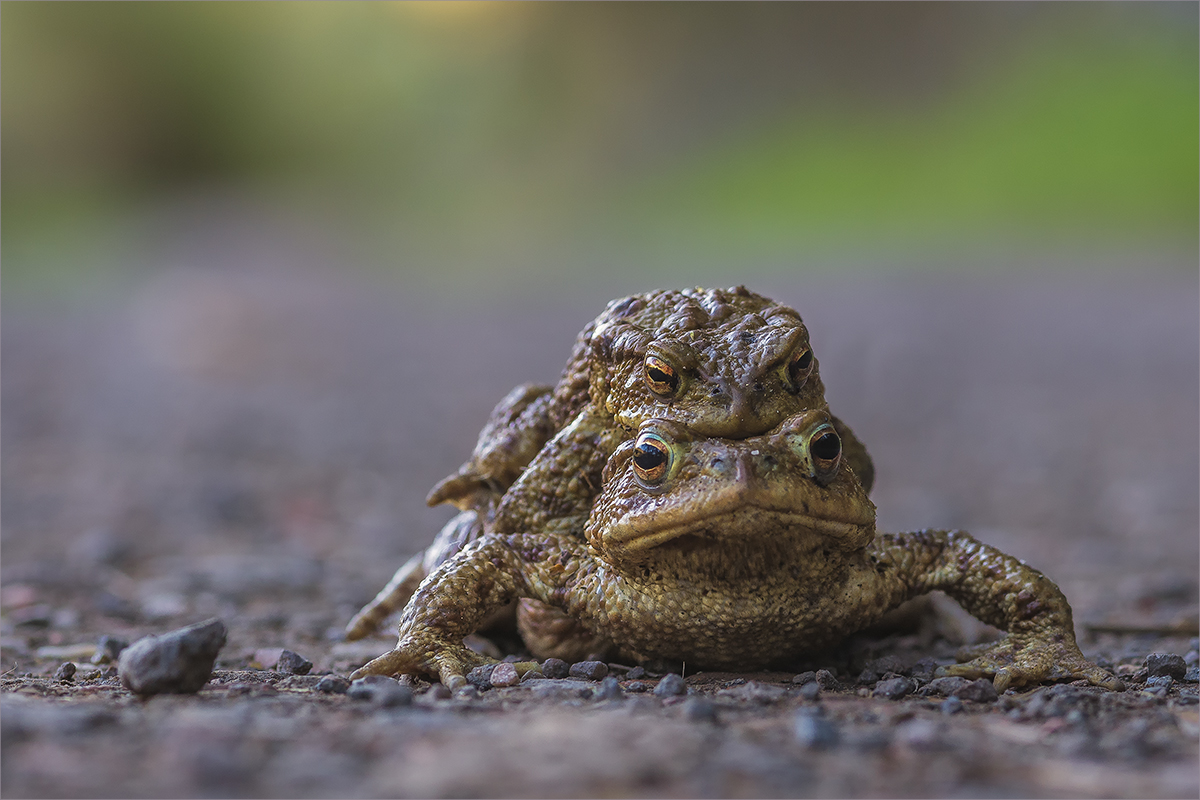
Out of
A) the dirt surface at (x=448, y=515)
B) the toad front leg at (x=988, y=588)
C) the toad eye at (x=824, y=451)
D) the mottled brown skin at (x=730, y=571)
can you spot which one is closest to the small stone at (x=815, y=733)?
the dirt surface at (x=448, y=515)

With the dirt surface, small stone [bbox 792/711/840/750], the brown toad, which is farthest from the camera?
the brown toad

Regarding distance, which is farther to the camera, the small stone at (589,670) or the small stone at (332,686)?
the small stone at (589,670)

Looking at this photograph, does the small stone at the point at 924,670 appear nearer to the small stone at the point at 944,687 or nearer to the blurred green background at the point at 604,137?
the small stone at the point at 944,687

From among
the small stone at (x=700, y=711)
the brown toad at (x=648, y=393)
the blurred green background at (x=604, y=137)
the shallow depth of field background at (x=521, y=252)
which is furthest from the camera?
the blurred green background at (x=604, y=137)

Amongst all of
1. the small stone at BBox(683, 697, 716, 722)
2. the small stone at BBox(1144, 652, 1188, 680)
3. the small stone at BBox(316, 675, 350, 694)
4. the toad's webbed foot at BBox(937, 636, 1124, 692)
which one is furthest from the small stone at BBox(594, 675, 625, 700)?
the small stone at BBox(1144, 652, 1188, 680)

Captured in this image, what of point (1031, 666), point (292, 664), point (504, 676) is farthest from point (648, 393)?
point (292, 664)

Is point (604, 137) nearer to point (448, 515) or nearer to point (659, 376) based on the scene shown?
point (448, 515)

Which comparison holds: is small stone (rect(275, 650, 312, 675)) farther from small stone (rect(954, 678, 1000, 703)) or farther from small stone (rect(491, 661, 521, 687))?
small stone (rect(954, 678, 1000, 703))

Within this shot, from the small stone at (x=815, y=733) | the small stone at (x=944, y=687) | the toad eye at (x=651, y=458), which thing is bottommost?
the small stone at (x=815, y=733)
